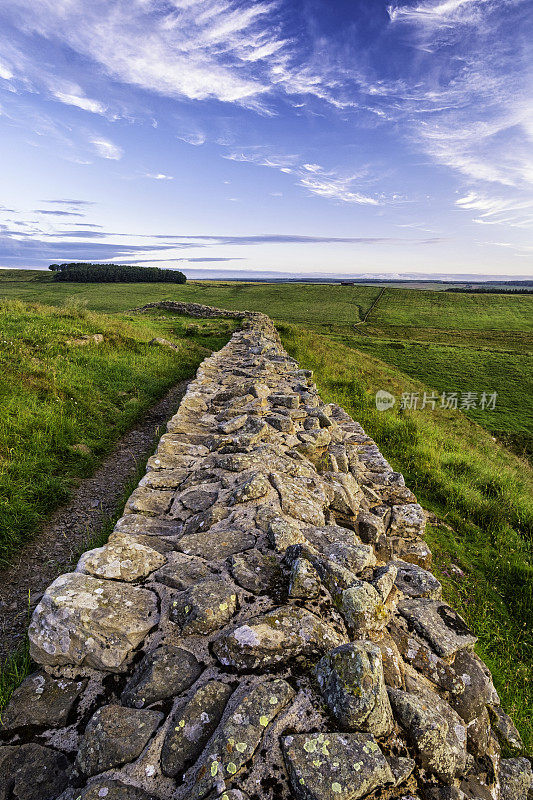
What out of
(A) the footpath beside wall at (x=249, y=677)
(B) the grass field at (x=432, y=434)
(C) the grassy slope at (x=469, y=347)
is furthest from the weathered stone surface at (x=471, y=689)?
(C) the grassy slope at (x=469, y=347)

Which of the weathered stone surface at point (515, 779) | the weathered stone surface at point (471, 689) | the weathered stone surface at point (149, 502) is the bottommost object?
the weathered stone surface at point (515, 779)

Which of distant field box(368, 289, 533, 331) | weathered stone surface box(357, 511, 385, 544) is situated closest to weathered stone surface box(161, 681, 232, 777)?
weathered stone surface box(357, 511, 385, 544)

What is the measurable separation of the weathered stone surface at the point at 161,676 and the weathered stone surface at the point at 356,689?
2.88ft

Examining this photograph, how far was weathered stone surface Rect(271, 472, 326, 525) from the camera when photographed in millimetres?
4520

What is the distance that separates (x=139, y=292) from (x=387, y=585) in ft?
221

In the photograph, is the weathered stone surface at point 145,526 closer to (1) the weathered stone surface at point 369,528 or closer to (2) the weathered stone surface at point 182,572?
(2) the weathered stone surface at point 182,572

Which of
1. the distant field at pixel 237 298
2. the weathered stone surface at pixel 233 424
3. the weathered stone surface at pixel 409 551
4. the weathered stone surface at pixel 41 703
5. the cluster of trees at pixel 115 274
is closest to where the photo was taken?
the weathered stone surface at pixel 41 703

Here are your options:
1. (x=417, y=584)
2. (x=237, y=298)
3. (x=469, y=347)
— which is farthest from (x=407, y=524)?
(x=237, y=298)

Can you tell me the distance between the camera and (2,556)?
5020 millimetres

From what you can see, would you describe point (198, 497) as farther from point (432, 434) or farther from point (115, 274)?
point (115, 274)

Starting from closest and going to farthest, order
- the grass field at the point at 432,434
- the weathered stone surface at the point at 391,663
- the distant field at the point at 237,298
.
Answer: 1. the weathered stone surface at the point at 391,663
2. the grass field at the point at 432,434
3. the distant field at the point at 237,298

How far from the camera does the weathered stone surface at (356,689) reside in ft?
7.41

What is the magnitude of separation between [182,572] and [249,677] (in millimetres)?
1130

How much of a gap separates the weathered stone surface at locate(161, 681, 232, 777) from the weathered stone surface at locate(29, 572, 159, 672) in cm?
66
